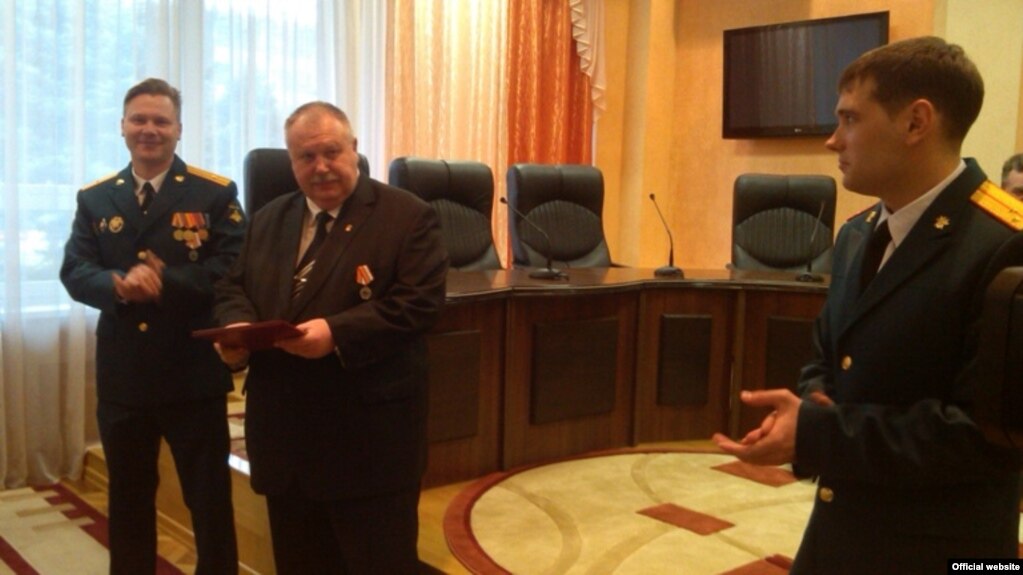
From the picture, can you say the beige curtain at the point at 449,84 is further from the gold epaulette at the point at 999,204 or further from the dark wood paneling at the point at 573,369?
the gold epaulette at the point at 999,204

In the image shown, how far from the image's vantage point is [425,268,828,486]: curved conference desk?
9.68 feet

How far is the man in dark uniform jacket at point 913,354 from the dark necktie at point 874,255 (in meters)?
0.02

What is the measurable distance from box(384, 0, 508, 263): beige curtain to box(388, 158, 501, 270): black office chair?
0.76 meters

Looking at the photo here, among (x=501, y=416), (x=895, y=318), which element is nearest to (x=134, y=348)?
(x=501, y=416)

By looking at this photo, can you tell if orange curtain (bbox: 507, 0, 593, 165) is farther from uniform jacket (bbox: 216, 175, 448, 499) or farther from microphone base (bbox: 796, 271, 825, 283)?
uniform jacket (bbox: 216, 175, 448, 499)

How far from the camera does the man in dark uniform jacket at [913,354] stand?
3.20ft

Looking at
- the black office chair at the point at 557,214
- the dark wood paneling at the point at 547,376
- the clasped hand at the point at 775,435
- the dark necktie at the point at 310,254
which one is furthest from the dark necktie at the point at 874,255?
the black office chair at the point at 557,214

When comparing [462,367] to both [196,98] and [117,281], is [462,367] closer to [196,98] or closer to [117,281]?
[117,281]

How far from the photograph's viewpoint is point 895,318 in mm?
1037

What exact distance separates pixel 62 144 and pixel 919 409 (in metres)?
3.40

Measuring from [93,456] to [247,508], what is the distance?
4.07ft

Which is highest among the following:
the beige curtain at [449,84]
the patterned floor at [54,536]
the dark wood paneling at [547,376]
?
the beige curtain at [449,84]

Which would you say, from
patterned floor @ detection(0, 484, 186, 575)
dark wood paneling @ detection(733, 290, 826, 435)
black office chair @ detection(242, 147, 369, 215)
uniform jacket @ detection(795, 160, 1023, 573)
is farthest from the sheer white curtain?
uniform jacket @ detection(795, 160, 1023, 573)

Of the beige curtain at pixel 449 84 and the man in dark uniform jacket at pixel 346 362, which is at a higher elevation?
the beige curtain at pixel 449 84
